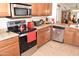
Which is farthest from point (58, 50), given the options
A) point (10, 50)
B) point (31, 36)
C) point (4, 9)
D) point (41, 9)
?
point (4, 9)

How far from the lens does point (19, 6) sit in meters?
2.46

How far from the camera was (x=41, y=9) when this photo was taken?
3.43 meters

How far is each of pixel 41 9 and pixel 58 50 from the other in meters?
1.59

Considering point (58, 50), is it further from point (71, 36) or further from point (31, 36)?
point (31, 36)

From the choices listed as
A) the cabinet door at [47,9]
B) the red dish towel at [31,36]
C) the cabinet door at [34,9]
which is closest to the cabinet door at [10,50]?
the red dish towel at [31,36]

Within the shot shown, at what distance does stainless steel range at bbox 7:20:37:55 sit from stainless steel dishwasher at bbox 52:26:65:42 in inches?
51.9

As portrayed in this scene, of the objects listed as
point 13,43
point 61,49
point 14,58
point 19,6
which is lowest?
point 61,49

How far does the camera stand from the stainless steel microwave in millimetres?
2304

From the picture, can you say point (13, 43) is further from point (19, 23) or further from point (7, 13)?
point (19, 23)

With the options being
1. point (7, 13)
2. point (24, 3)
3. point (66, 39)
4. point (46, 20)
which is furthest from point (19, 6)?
point (66, 39)

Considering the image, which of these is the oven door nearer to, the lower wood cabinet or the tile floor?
the tile floor

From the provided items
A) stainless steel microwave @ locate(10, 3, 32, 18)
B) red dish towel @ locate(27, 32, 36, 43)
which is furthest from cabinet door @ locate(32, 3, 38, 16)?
red dish towel @ locate(27, 32, 36, 43)

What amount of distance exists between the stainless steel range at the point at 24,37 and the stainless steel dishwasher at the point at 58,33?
1.32 m

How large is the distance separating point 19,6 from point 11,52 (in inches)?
46.7
